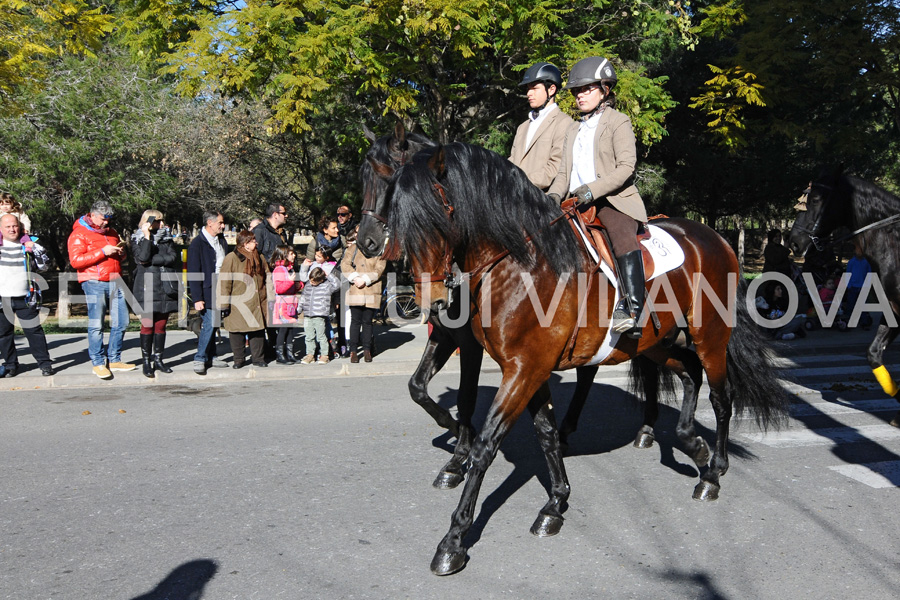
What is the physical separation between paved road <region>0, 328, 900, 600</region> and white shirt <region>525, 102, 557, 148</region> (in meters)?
2.47

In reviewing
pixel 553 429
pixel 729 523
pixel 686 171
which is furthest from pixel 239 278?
pixel 686 171

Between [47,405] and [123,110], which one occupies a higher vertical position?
[123,110]

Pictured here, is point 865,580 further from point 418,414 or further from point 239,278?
point 239,278

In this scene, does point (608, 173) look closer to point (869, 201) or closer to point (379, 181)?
point (379, 181)

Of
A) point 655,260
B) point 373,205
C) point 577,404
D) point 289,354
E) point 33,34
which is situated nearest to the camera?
point 373,205

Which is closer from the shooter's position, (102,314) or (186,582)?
(186,582)

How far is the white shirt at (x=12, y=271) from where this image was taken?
9547 millimetres

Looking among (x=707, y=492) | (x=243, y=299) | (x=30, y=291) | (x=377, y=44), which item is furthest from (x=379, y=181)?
(x=377, y=44)

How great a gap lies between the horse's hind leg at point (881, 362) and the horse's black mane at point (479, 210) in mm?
4081

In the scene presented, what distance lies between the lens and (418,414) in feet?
25.6

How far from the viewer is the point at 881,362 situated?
738 cm

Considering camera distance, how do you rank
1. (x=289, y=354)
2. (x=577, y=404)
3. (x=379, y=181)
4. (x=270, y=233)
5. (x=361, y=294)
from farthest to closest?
(x=270, y=233) < (x=289, y=354) < (x=361, y=294) < (x=577, y=404) < (x=379, y=181)

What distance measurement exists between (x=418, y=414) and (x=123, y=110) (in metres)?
16.4

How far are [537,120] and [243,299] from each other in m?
6.18
